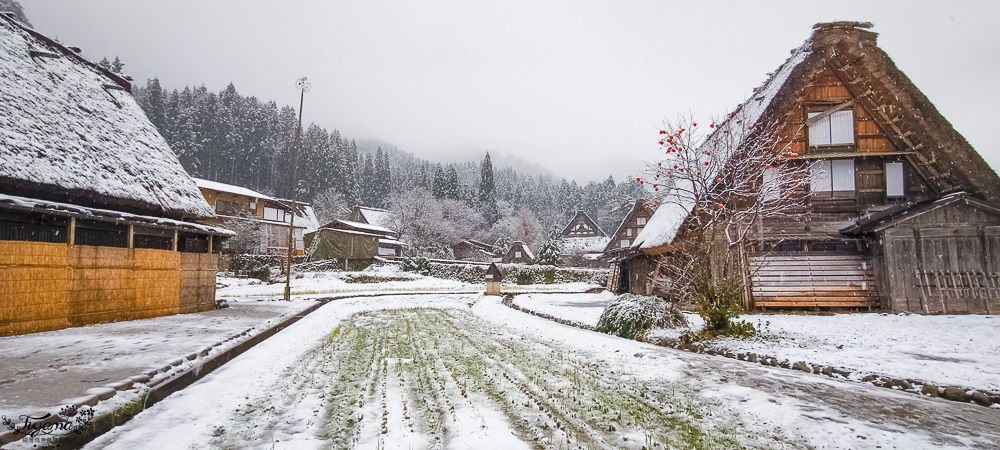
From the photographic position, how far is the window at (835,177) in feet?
49.8

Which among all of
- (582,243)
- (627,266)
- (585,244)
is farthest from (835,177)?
(582,243)

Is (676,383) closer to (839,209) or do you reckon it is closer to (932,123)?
(839,209)

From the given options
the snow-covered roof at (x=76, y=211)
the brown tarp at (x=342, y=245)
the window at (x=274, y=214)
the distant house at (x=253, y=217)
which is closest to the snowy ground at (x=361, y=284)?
the brown tarp at (x=342, y=245)

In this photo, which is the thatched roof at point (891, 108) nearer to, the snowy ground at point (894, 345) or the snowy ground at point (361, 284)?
the snowy ground at point (894, 345)

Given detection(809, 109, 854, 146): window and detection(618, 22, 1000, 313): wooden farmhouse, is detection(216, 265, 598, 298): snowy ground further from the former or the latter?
detection(809, 109, 854, 146): window

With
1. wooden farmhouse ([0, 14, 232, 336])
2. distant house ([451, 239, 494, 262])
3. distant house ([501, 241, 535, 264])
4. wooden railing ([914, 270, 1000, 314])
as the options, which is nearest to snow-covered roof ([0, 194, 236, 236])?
wooden farmhouse ([0, 14, 232, 336])

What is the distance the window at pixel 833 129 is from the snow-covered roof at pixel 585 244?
4532cm

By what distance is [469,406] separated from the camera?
4766 mm

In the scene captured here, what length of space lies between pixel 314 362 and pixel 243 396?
2.04m

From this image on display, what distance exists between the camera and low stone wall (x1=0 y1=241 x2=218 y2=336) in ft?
29.3

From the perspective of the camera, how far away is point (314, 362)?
23.9 ft

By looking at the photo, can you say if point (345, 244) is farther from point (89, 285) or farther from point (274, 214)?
point (89, 285)

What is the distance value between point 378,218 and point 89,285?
55396 mm

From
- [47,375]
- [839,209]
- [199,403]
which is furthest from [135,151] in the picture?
[839,209]
